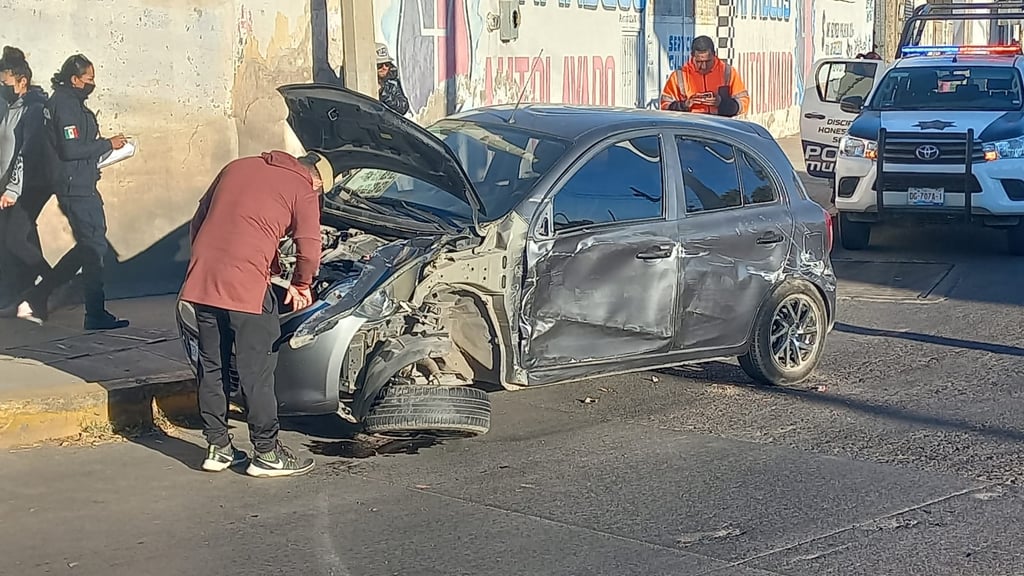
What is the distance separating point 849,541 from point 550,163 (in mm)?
2732

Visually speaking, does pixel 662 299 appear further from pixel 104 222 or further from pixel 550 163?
pixel 104 222

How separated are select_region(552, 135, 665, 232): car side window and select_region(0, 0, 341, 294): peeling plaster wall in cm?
455

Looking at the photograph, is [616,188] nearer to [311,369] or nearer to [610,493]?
[610,493]

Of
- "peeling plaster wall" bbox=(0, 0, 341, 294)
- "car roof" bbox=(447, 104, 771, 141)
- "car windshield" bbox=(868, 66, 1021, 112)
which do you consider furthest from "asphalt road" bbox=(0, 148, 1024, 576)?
"car windshield" bbox=(868, 66, 1021, 112)

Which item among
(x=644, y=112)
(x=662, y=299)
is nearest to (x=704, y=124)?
(x=644, y=112)

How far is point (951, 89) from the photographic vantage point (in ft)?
45.4

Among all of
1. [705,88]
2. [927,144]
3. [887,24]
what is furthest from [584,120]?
[887,24]

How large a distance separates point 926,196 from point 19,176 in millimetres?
8255

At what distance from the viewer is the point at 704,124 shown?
26.4 feet

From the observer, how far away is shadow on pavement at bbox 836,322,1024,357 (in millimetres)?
9148

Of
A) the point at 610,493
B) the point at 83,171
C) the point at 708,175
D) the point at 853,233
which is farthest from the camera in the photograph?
the point at 853,233

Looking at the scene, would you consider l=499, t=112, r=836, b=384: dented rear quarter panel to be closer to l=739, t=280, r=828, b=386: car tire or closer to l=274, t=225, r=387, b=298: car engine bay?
l=739, t=280, r=828, b=386: car tire

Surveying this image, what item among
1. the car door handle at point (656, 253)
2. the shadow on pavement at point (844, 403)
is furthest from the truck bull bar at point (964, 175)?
the car door handle at point (656, 253)

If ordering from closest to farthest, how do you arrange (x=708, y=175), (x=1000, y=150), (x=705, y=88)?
(x=708, y=175)
(x=705, y=88)
(x=1000, y=150)
